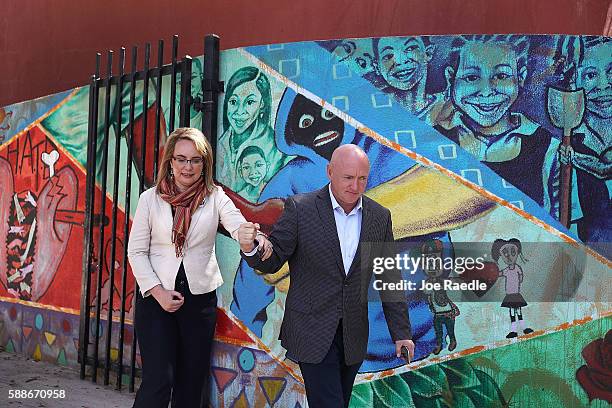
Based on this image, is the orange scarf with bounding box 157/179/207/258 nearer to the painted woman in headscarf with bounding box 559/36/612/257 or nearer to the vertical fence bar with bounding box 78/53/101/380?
the painted woman in headscarf with bounding box 559/36/612/257

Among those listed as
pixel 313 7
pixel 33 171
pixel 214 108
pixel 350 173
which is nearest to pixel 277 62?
pixel 214 108

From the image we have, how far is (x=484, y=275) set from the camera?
15.3 ft

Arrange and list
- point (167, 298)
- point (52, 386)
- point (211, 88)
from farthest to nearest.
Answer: point (52, 386), point (211, 88), point (167, 298)

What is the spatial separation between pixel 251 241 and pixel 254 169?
1808 millimetres

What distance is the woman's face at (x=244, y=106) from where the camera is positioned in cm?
523

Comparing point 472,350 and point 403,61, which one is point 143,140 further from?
point 472,350

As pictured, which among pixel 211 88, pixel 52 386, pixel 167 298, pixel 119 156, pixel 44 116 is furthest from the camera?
pixel 44 116

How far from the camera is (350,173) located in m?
3.57

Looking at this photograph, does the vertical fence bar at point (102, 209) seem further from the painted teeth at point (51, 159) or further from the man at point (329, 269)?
the man at point (329, 269)

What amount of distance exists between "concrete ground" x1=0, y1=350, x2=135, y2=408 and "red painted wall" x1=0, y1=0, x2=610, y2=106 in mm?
3045

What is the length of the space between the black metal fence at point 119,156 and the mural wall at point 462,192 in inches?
19.9

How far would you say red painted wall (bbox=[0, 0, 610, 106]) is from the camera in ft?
19.3

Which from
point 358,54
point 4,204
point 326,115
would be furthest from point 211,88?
point 4,204

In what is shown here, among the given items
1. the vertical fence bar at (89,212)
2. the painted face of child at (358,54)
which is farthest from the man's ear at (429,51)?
the vertical fence bar at (89,212)
